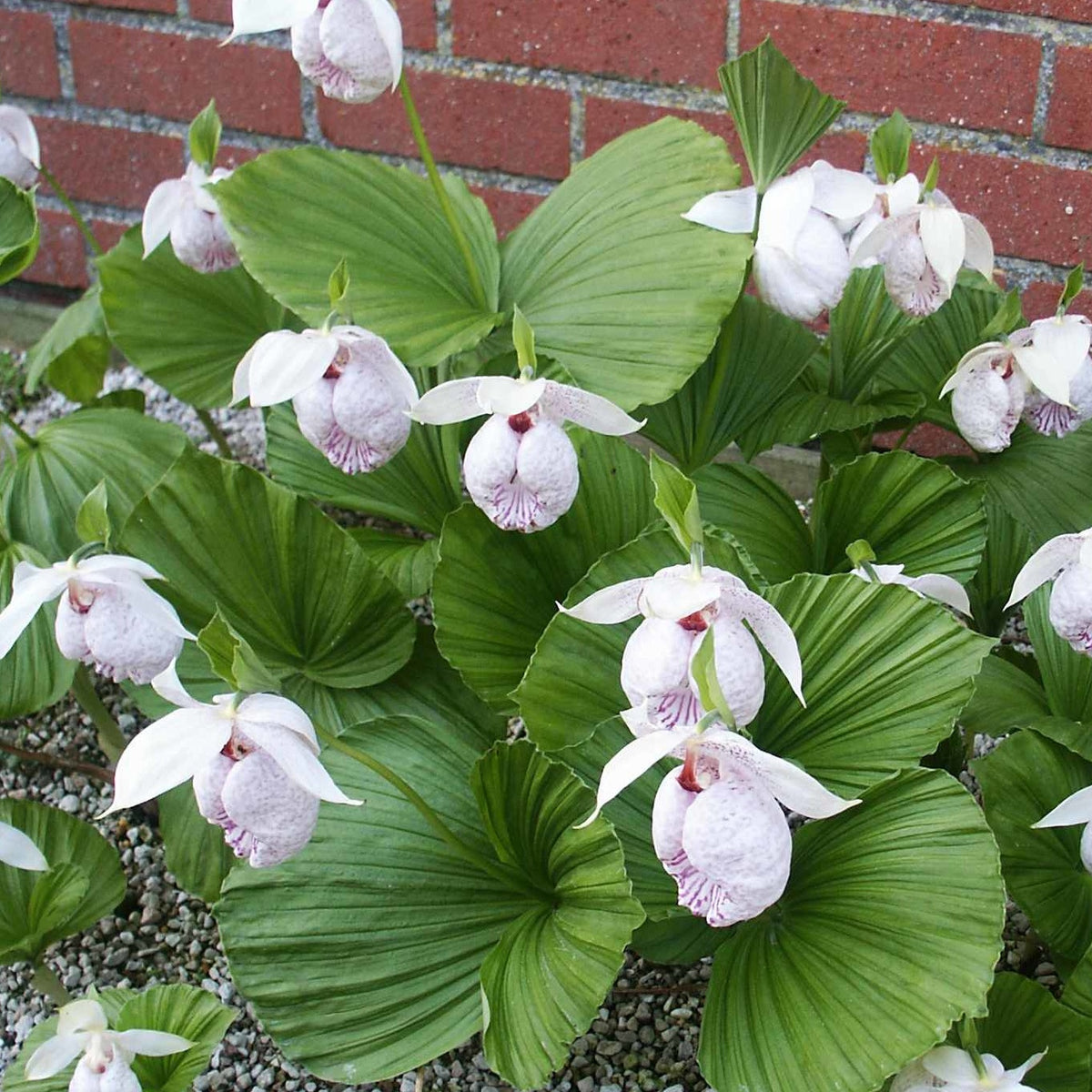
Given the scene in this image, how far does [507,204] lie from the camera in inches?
64.4

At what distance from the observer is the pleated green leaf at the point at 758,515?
42.5 inches

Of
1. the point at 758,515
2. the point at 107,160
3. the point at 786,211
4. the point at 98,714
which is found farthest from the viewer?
the point at 107,160

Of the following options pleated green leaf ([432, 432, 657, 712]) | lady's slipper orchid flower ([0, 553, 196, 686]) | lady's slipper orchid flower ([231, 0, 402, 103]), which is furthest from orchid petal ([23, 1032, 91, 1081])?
lady's slipper orchid flower ([231, 0, 402, 103])

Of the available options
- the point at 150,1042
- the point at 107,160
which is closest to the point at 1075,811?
the point at 150,1042

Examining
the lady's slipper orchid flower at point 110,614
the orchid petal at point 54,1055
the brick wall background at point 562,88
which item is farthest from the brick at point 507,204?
the orchid petal at point 54,1055

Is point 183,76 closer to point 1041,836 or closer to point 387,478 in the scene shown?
point 387,478

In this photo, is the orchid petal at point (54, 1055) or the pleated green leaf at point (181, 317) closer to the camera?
the orchid petal at point (54, 1055)

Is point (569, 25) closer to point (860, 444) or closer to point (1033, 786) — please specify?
point (860, 444)

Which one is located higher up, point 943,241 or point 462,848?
point 943,241

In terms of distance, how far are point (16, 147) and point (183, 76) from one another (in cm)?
47

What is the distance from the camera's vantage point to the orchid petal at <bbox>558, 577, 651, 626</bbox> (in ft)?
2.55

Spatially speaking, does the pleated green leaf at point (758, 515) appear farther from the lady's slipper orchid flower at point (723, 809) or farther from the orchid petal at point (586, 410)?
the lady's slipper orchid flower at point (723, 809)

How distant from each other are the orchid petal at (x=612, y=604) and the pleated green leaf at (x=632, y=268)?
0.95ft

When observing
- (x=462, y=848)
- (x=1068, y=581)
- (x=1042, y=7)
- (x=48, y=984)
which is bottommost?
(x=48, y=984)
